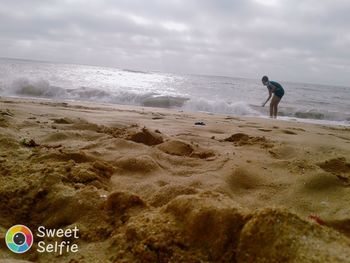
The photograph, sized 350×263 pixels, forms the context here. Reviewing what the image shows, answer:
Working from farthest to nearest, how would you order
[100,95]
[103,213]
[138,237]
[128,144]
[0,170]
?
[100,95] < [128,144] < [0,170] < [103,213] < [138,237]

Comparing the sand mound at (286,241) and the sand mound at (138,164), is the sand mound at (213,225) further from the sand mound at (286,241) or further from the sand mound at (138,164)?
the sand mound at (138,164)

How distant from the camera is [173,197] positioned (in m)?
1.71

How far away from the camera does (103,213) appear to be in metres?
1.43

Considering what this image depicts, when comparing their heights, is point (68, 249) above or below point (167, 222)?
below

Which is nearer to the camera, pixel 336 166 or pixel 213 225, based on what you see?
pixel 213 225

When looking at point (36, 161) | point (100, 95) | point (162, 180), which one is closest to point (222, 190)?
point (162, 180)

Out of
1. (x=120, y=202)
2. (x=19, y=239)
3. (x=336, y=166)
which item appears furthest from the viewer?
(x=336, y=166)

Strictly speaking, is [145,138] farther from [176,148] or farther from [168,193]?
[168,193]

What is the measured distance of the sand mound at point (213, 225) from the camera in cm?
109

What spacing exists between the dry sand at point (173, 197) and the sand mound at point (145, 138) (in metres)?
0.01

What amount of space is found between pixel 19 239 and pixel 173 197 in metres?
0.79

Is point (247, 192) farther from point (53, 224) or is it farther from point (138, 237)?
point (53, 224)

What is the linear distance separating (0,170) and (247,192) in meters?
Answer: 1.58

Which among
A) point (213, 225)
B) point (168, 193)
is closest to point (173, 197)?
point (168, 193)
